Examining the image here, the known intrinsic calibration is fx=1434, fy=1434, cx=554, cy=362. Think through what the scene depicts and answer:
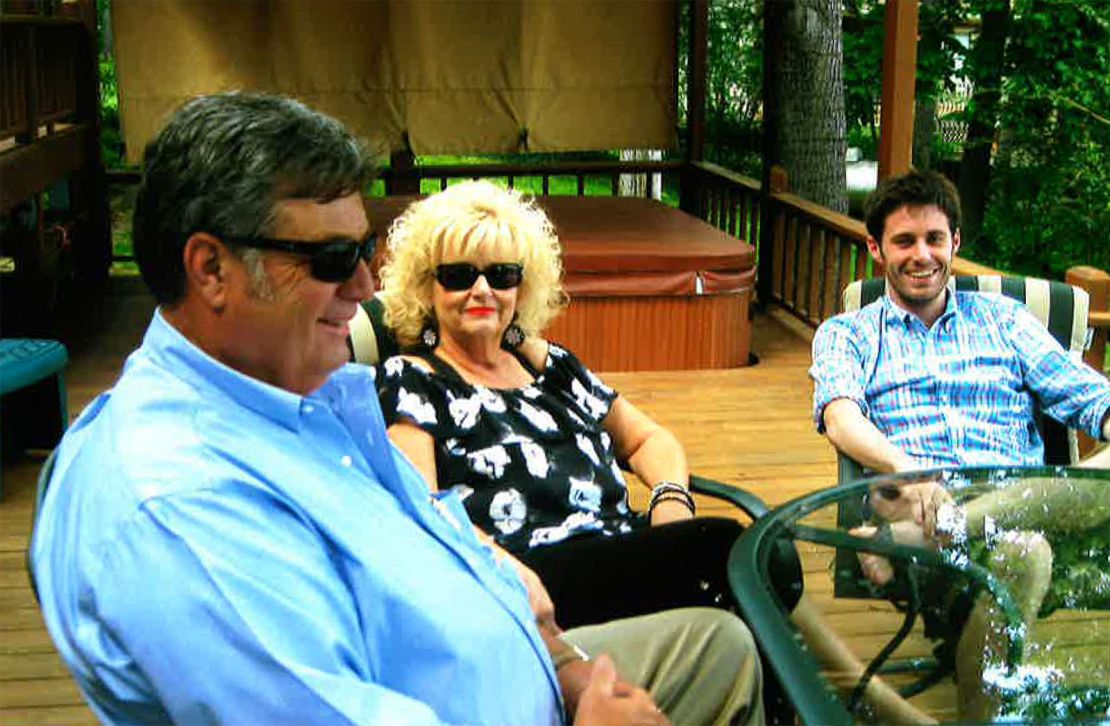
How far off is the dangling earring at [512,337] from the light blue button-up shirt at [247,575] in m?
1.01

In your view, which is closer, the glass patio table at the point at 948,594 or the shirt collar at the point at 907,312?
the glass patio table at the point at 948,594

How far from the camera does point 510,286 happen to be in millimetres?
2402

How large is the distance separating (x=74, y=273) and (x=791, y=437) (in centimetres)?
398

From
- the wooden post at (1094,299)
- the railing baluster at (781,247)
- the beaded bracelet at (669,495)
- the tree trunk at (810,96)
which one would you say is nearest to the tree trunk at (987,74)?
the tree trunk at (810,96)

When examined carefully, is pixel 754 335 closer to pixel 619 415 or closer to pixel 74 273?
pixel 74 273

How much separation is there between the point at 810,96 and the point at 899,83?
9.16 feet

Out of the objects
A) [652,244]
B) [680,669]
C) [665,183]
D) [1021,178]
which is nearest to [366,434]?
[680,669]

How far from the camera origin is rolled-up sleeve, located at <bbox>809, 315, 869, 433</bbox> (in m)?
2.84

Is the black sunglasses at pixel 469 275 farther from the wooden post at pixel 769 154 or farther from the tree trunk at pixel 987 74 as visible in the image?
the tree trunk at pixel 987 74

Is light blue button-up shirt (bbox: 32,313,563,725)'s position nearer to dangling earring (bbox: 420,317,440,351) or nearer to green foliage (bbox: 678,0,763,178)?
dangling earring (bbox: 420,317,440,351)

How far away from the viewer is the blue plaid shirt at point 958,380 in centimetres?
283

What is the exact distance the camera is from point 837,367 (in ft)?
9.39

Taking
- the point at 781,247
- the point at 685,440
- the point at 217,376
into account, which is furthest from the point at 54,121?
the point at 217,376

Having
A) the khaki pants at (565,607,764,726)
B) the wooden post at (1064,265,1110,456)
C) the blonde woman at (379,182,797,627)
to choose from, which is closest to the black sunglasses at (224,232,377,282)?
the khaki pants at (565,607,764,726)
